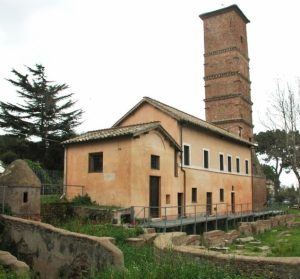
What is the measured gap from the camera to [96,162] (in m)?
22.2

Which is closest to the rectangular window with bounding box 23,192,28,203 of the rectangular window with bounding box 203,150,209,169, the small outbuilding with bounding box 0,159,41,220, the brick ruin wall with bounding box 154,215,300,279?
the small outbuilding with bounding box 0,159,41,220

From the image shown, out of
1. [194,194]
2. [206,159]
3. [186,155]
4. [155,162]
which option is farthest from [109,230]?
[206,159]

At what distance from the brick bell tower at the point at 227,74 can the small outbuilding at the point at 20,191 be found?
2918 cm

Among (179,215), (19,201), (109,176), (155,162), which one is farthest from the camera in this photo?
(179,215)

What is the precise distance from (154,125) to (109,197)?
475 centimetres

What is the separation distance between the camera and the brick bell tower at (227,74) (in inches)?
1677

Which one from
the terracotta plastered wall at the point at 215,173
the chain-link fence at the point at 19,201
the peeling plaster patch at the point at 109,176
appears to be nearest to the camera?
the chain-link fence at the point at 19,201

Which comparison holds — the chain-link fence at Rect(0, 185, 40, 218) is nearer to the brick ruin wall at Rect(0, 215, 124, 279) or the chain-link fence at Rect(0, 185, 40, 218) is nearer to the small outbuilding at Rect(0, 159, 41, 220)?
the small outbuilding at Rect(0, 159, 41, 220)

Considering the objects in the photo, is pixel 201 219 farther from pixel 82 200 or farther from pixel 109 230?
pixel 109 230

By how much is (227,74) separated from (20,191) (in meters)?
31.9

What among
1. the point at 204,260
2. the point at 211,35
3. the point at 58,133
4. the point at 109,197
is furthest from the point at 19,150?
the point at 204,260

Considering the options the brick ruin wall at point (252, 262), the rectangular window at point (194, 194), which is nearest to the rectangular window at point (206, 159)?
the rectangular window at point (194, 194)

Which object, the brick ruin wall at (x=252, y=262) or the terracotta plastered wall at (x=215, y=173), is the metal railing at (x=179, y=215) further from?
the brick ruin wall at (x=252, y=262)

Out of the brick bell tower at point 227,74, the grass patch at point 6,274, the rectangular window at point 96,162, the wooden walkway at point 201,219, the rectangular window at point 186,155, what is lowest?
the grass patch at point 6,274
